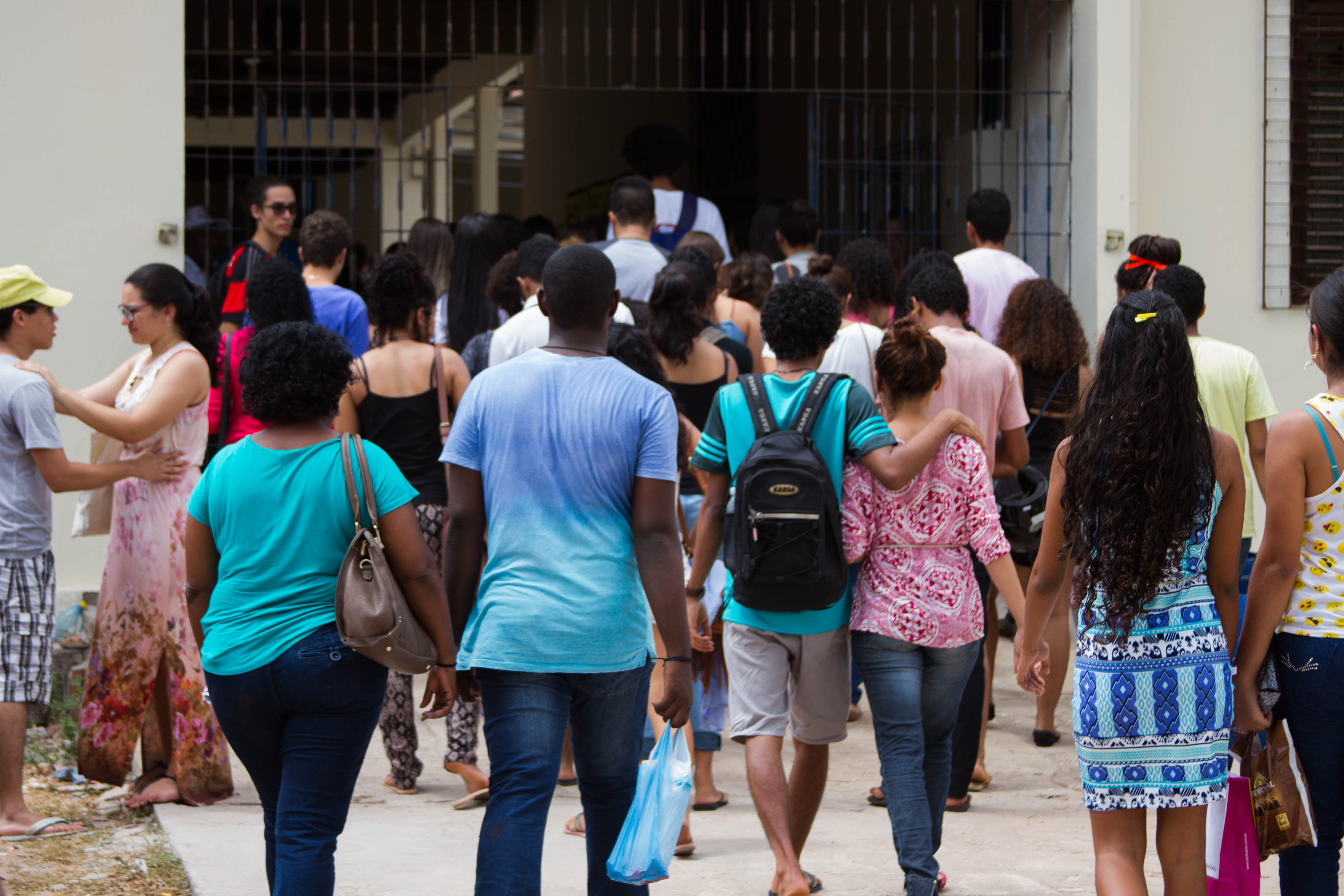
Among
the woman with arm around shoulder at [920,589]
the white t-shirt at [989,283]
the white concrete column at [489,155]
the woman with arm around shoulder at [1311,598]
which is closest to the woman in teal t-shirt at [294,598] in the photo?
the woman with arm around shoulder at [920,589]

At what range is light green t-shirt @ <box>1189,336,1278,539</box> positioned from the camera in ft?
17.1

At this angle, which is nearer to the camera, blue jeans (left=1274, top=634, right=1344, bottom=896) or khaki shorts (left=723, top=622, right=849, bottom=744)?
blue jeans (left=1274, top=634, right=1344, bottom=896)

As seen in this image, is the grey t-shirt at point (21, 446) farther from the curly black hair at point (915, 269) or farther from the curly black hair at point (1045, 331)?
the curly black hair at point (1045, 331)

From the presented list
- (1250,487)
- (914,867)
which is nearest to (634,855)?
(914,867)

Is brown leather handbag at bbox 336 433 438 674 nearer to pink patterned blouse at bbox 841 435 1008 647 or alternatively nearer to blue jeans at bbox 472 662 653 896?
blue jeans at bbox 472 662 653 896

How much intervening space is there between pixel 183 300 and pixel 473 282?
5.85 feet

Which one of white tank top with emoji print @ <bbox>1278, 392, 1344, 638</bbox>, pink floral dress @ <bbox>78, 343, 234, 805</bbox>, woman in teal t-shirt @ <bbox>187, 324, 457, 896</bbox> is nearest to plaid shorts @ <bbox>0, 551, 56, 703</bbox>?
pink floral dress @ <bbox>78, 343, 234, 805</bbox>

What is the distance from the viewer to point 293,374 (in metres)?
3.51

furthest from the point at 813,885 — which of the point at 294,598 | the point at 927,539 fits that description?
the point at 294,598

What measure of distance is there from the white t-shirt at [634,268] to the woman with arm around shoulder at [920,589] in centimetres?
243

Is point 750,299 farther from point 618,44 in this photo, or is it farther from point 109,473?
point 618,44

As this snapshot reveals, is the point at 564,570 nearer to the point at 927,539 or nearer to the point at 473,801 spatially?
the point at 927,539

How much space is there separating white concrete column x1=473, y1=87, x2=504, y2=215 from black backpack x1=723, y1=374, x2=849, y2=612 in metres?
11.4

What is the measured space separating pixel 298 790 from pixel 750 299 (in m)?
4.19
